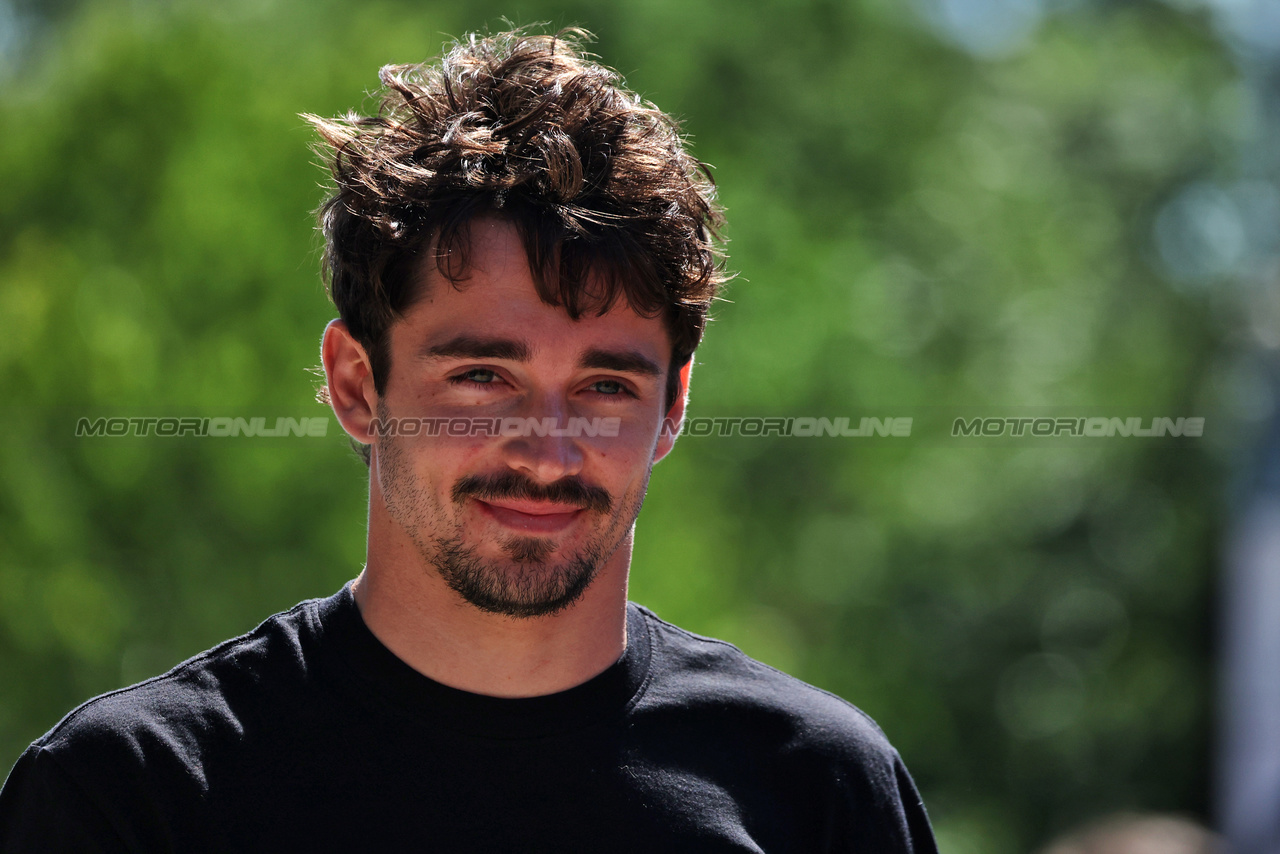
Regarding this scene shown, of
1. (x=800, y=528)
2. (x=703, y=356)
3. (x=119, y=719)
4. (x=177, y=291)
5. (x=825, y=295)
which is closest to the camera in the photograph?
(x=119, y=719)

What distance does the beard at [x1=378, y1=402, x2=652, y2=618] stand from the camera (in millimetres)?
2424

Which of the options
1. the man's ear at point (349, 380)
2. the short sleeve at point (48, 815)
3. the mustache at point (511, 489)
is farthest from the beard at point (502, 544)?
the short sleeve at point (48, 815)

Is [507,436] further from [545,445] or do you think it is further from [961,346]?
[961,346]

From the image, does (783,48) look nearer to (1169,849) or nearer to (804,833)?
(1169,849)

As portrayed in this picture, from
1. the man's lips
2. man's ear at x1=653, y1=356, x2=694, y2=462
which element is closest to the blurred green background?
man's ear at x1=653, y1=356, x2=694, y2=462

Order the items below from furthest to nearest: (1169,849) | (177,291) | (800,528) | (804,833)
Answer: (800,528), (177,291), (1169,849), (804,833)

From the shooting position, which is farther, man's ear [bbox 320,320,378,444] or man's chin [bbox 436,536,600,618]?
man's ear [bbox 320,320,378,444]

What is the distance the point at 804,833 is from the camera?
2607 millimetres

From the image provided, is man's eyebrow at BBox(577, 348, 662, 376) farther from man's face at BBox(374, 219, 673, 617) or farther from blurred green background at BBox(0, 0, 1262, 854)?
blurred green background at BBox(0, 0, 1262, 854)

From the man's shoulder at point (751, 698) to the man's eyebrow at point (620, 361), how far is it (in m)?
0.63

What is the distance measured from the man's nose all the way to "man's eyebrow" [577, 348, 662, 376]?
0.10m

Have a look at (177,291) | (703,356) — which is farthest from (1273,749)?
(177,291)

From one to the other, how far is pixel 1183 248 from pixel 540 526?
16119mm

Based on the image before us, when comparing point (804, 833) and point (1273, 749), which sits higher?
point (804, 833)
